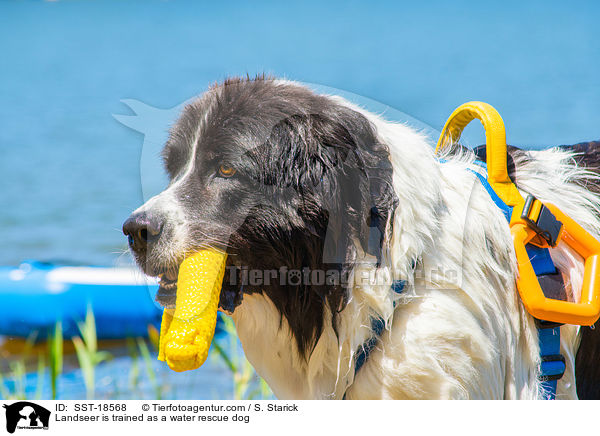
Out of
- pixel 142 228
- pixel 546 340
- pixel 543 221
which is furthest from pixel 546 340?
pixel 142 228

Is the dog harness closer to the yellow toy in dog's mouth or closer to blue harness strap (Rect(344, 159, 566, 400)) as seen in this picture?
blue harness strap (Rect(344, 159, 566, 400))

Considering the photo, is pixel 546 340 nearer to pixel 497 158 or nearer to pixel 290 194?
pixel 497 158

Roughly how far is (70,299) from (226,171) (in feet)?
10.7

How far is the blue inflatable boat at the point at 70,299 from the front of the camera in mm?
4562

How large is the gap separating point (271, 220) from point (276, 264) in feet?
0.48

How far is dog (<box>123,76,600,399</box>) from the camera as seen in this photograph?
1.81 meters
